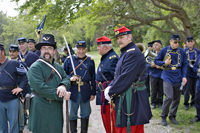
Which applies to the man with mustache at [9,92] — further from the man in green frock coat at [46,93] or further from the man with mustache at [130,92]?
the man with mustache at [130,92]

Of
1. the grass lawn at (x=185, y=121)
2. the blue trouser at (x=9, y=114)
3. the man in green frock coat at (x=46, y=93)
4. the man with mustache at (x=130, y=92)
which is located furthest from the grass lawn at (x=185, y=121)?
the blue trouser at (x=9, y=114)

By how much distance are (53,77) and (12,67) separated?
4.55ft

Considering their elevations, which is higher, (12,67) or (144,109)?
(12,67)

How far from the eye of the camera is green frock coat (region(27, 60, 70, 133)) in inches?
114

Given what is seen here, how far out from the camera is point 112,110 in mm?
3641

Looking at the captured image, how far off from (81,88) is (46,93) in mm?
1462

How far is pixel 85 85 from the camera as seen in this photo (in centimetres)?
434

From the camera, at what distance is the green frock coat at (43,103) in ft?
9.53

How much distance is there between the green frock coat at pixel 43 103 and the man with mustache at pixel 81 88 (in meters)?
1.07

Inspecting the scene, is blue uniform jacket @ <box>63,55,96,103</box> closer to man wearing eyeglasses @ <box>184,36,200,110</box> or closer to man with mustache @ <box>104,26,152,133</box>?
man with mustache @ <box>104,26,152,133</box>

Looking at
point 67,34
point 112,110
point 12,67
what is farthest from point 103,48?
point 67,34

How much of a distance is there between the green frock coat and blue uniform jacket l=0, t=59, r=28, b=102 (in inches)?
44.6

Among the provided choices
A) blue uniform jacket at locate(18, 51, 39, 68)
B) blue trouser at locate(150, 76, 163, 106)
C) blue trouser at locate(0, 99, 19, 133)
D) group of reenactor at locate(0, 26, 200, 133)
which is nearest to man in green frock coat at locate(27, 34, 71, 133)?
group of reenactor at locate(0, 26, 200, 133)

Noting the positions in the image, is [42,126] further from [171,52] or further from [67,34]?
[67,34]
